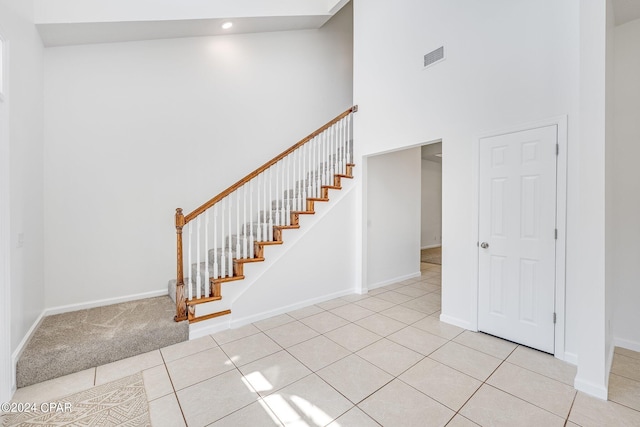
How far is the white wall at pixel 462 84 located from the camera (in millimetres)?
2543

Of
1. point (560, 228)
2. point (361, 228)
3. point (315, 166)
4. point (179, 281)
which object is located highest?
point (315, 166)

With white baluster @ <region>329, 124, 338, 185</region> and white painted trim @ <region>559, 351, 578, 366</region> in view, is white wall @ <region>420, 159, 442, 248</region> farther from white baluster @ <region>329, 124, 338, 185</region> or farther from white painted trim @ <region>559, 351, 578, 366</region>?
white painted trim @ <region>559, 351, 578, 366</region>

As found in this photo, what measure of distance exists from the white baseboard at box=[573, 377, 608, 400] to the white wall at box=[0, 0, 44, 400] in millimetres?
4368

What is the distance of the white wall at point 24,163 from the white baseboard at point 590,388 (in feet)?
14.3

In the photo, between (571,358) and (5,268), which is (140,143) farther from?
(571,358)

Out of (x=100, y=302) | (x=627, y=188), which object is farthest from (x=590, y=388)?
(x=100, y=302)

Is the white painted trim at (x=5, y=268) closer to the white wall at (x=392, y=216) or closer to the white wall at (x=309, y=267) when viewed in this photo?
the white wall at (x=309, y=267)

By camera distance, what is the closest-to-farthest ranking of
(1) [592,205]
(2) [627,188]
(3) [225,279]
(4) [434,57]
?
1. (1) [592,205]
2. (2) [627,188]
3. (3) [225,279]
4. (4) [434,57]

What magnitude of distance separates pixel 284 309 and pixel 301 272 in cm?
54

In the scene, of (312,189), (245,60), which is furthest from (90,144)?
(312,189)

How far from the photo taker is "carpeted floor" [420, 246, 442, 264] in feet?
23.4

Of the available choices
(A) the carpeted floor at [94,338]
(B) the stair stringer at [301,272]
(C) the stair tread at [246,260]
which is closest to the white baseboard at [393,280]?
(B) the stair stringer at [301,272]

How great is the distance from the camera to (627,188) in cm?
284

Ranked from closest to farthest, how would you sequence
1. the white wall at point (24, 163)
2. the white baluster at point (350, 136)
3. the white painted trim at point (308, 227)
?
the white wall at point (24, 163) < the white painted trim at point (308, 227) < the white baluster at point (350, 136)
